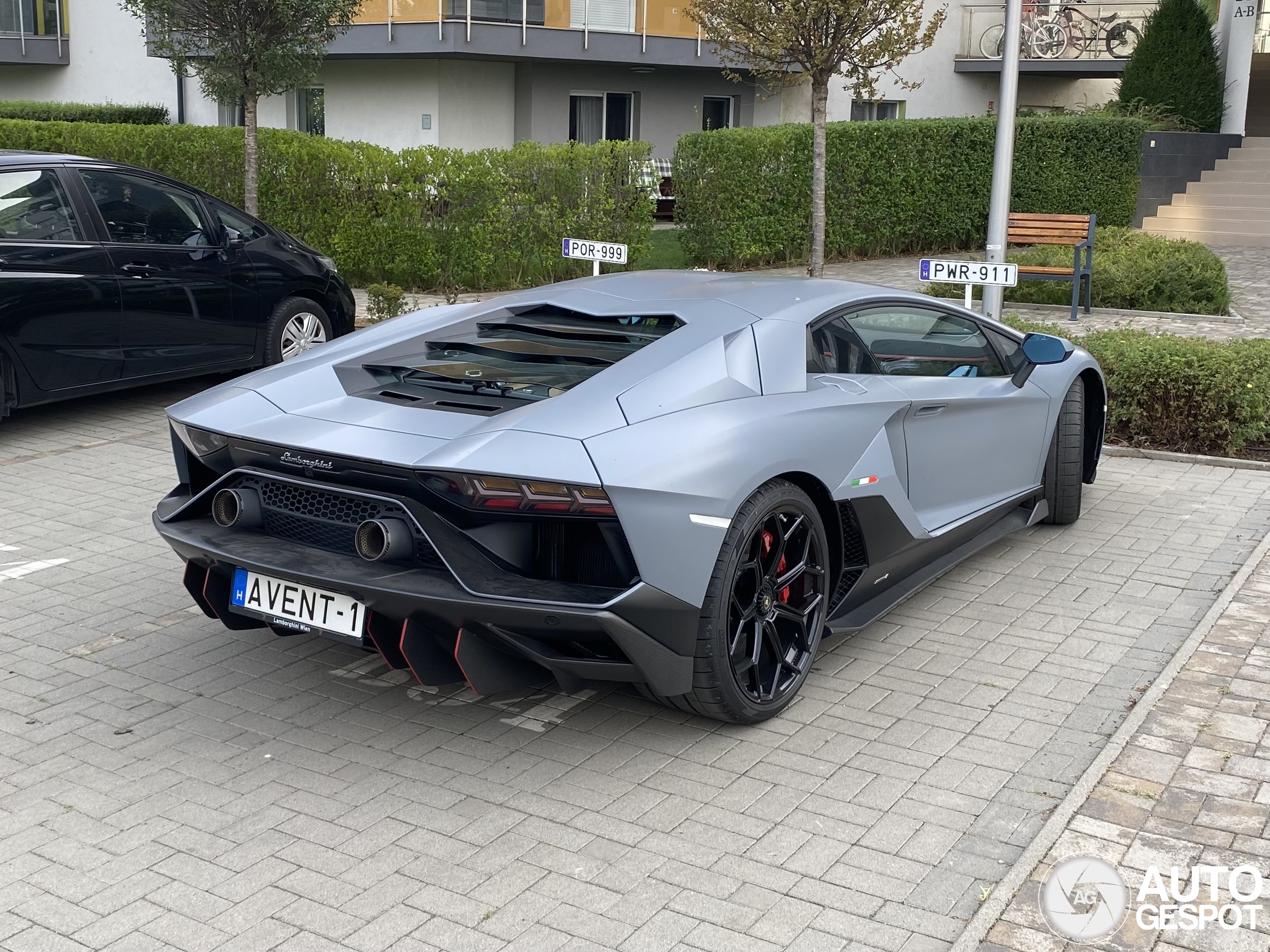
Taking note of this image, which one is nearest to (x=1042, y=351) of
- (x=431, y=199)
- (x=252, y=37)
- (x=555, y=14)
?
(x=252, y=37)

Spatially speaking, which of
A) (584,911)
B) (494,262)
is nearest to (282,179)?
(494,262)

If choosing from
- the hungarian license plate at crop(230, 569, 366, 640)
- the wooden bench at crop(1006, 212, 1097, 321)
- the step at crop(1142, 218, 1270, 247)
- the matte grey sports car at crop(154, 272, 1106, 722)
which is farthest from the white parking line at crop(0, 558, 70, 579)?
the step at crop(1142, 218, 1270, 247)

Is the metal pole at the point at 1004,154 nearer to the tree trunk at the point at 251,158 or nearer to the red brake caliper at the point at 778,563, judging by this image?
the red brake caliper at the point at 778,563

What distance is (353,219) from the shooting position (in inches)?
594

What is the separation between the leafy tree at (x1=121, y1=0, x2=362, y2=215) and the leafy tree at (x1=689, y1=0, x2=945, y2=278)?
12.2 ft

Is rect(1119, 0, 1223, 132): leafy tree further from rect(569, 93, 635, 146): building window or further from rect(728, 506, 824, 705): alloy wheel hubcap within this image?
rect(728, 506, 824, 705): alloy wheel hubcap

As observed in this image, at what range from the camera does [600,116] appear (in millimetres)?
25109

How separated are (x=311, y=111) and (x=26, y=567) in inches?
823

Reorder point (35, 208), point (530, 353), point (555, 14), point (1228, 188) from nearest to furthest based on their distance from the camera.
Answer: point (530, 353) → point (35, 208) → point (555, 14) → point (1228, 188)

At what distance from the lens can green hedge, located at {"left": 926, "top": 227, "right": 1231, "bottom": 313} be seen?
14523mm

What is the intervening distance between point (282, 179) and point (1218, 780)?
1327 cm

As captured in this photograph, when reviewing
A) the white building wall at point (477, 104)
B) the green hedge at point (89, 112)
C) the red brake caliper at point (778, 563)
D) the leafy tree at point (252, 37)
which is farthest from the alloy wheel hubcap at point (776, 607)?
the green hedge at point (89, 112)

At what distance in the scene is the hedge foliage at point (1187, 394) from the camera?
27.3 ft

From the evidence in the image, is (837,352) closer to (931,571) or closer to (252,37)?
(931,571)
